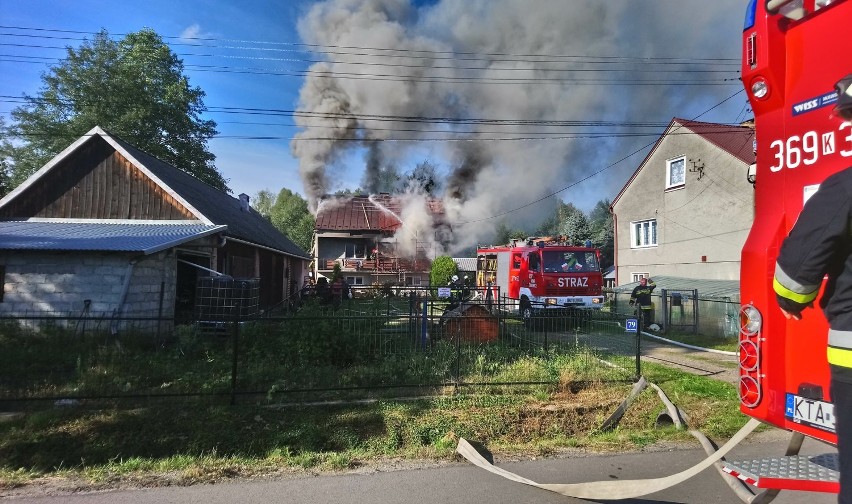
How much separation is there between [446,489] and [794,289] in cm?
263

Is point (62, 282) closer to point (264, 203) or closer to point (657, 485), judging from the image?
point (657, 485)

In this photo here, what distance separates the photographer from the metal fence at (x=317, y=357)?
6094 mm

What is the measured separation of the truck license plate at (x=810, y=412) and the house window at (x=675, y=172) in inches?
748

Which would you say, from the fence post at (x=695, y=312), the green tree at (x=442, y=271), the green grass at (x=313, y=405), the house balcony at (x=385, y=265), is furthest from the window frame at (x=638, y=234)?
the green grass at (x=313, y=405)

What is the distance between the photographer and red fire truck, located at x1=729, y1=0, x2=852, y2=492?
228 cm

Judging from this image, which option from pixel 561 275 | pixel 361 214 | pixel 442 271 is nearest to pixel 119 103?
pixel 361 214

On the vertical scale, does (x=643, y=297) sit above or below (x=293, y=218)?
below

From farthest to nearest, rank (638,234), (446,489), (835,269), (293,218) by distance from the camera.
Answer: (293,218) < (638,234) < (446,489) < (835,269)

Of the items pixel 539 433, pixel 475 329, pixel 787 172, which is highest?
pixel 787 172

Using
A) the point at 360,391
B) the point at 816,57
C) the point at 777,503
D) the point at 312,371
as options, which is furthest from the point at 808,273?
the point at 312,371

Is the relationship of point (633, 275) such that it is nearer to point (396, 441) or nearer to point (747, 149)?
point (747, 149)

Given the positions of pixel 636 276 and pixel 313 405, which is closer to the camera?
pixel 313 405

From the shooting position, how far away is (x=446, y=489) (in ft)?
11.3

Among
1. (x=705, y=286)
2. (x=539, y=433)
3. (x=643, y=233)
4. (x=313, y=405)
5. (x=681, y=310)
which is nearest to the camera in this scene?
(x=539, y=433)
